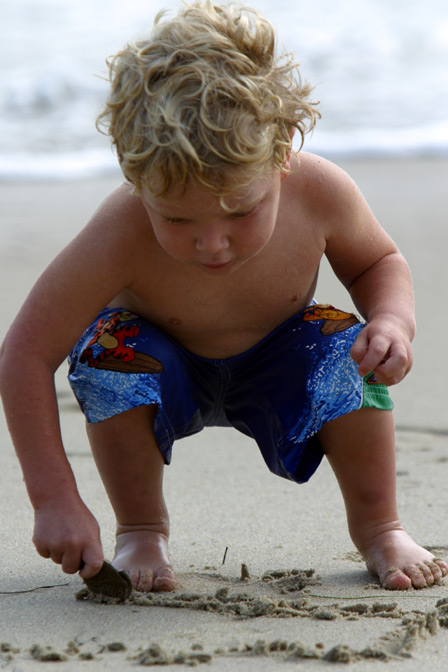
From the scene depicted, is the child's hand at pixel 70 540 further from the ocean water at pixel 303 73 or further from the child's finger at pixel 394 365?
the ocean water at pixel 303 73

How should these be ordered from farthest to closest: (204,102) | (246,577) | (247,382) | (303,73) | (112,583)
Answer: (303,73) → (247,382) → (246,577) → (112,583) → (204,102)

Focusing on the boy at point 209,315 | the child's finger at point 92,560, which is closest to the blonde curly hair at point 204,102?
the boy at point 209,315

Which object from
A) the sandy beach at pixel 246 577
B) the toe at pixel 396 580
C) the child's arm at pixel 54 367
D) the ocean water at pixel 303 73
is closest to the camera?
the sandy beach at pixel 246 577

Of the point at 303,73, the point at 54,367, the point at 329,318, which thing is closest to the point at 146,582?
the point at 54,367

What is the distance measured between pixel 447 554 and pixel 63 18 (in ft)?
30.6

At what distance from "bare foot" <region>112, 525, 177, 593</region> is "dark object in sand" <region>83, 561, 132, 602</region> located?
0.29 feet

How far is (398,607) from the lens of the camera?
1667 mm

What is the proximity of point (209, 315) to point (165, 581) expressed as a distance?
0.56m

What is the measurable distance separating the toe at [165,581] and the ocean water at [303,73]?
4.80 m

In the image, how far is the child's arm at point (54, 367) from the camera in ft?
5.50

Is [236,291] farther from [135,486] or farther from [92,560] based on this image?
[92,560]

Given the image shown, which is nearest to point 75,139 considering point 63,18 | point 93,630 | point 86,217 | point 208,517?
point 86,217

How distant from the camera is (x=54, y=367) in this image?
1.81 meters

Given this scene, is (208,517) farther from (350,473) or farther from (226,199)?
(226,199)
